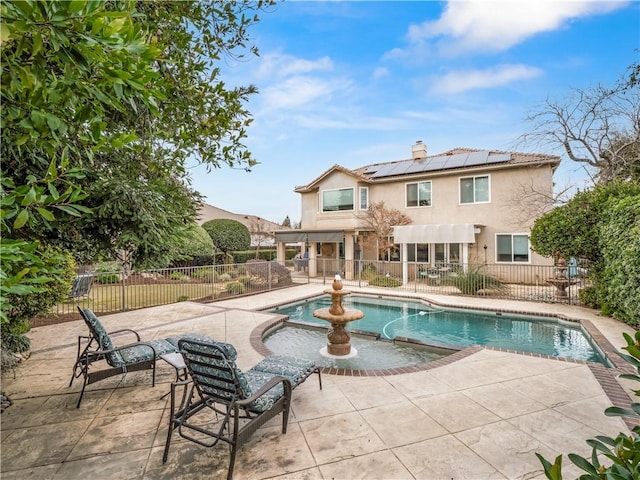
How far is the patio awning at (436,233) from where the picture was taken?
18.6 metres

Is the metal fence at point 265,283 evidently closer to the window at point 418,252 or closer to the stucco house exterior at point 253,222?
the window at point 418,252

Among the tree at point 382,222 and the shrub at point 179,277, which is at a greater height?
the tree at point 382,222

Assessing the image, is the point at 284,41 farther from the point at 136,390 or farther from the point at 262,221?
the point at 262,221

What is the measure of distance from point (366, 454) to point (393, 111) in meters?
17.3

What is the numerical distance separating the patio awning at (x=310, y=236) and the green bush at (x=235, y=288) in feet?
25.9

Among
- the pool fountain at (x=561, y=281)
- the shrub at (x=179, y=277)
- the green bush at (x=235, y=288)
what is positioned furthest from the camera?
the green bush at (x=235, y=288)

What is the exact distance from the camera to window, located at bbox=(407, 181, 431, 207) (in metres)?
21.5

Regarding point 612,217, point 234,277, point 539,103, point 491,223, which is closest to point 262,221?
point 234,277

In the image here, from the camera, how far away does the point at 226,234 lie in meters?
25.8

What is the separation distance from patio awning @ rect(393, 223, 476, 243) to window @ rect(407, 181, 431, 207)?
217 cm

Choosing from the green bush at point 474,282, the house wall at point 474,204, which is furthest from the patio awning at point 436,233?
the green bush at point 474,282

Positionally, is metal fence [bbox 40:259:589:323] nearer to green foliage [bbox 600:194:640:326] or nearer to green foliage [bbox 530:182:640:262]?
green foliage [bbox 530:182:640:262]

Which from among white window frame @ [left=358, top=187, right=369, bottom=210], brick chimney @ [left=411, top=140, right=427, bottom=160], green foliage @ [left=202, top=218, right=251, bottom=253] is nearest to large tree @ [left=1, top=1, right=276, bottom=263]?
white window frame @ [left=358, top=187, right=369, bottom=210]

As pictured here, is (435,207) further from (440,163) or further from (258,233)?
(258,233)
